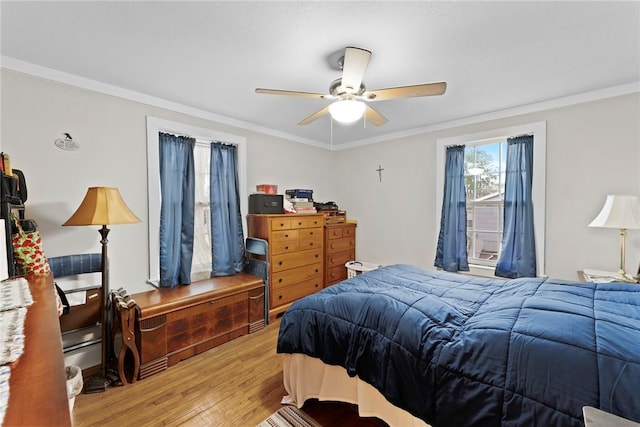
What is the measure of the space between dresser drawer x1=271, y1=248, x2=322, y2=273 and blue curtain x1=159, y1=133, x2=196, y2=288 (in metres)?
0.92

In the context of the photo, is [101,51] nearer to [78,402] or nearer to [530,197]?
[78,402]

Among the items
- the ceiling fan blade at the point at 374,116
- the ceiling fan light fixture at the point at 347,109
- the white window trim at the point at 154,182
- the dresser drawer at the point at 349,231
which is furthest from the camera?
the dresser drawer at the point at 349,231

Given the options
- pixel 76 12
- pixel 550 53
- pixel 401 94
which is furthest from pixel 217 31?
pixel 550 53

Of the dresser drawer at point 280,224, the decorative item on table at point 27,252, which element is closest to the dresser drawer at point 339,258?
the dresser drawer at point 280,224

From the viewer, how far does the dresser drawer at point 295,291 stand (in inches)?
131

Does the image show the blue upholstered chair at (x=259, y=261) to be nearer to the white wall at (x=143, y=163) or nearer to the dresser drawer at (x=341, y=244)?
the white wall at (x=143, y=163)

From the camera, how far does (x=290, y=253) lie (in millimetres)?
3457

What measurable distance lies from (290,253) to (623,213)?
3.06 meters

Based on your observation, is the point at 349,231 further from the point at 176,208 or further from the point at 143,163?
the point at 143,163

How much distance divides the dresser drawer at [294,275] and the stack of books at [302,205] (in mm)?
742

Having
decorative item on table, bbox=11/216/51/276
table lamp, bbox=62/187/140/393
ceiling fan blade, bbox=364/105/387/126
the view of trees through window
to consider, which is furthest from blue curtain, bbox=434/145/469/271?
decorative item on table, bbox=11/216/51/276

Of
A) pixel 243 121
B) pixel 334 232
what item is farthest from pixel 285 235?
pixel 243 121

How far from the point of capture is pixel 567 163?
2742mm

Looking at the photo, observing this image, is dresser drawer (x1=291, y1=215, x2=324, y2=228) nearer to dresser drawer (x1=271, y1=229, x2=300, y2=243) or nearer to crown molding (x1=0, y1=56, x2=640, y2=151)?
dresser drawer (x1=271, y1=229, x2=300, y2=243)
